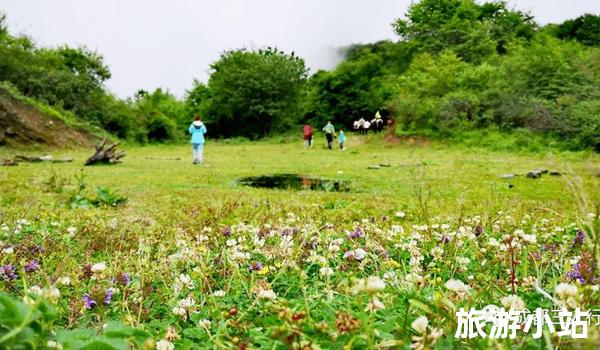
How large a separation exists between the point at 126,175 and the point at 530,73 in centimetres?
2062

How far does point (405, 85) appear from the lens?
31781 millimetres

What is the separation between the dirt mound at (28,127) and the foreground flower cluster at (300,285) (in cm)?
1945

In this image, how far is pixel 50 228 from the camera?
4.23 meters

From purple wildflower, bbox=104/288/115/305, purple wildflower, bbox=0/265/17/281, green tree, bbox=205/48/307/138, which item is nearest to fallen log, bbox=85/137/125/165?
purple wildflower, bbox=0/265/17/281

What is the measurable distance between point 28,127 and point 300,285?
22602mm

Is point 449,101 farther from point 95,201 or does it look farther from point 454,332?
point 454,332

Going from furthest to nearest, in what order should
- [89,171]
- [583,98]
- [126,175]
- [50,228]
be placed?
1. [583,98]
2. [89,171]
3. [126,175]
4. [50,228]

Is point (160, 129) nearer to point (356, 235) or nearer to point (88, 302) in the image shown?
point (356, 235)

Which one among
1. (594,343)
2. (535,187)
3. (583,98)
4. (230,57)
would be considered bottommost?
(535,187)

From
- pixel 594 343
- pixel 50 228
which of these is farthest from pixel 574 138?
pixel 594 343

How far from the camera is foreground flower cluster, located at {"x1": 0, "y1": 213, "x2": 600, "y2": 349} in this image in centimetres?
133

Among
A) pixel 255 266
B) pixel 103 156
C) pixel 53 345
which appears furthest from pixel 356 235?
pixel 103 156

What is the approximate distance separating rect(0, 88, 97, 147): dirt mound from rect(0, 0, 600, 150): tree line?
622cm

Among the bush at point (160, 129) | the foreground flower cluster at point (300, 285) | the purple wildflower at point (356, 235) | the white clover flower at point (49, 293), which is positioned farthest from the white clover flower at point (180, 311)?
the bush at point (160, 129)
